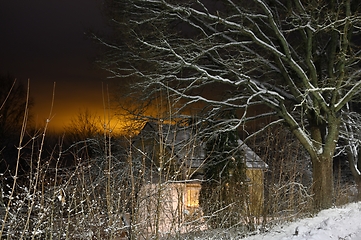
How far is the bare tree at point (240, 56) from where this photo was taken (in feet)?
34.9

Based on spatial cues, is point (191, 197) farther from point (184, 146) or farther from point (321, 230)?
point (184, 146)

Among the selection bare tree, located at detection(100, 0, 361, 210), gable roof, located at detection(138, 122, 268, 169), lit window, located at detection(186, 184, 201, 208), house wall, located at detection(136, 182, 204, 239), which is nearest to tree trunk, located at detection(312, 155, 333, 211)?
bare tree, located at detection(100, 0, 361, 210)

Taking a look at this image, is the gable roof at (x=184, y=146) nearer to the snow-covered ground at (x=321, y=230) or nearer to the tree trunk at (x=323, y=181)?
the snow-covered ground at (x=321, y=230)

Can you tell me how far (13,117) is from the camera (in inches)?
944

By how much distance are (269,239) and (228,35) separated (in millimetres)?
7672

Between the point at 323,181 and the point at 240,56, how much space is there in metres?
4.51

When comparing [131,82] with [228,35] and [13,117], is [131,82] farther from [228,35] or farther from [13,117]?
[13,117]

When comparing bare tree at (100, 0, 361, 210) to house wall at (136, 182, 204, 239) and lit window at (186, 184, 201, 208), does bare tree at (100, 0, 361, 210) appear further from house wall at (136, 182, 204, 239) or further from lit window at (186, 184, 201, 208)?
house wall at (136, 182, 204, 239)

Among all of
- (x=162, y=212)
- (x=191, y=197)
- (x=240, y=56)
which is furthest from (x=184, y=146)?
(x=240, y=56)

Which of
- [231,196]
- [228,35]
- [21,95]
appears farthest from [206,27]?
[21,95]

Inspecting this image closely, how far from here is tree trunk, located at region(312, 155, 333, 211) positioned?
11.1 metres

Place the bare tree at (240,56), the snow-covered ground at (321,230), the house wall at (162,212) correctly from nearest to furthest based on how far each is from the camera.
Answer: the house wall at (162,212) → the snow-covered ground at (321,230) → the bare tree at (240,56)

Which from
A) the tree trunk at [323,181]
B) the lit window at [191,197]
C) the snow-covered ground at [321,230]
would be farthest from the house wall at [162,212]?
the tree trunk at [323,181]

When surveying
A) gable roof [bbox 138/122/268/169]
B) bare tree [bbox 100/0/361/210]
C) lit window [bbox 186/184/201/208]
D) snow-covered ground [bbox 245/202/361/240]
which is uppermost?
bare tree [bbox 100/0/361/210]
